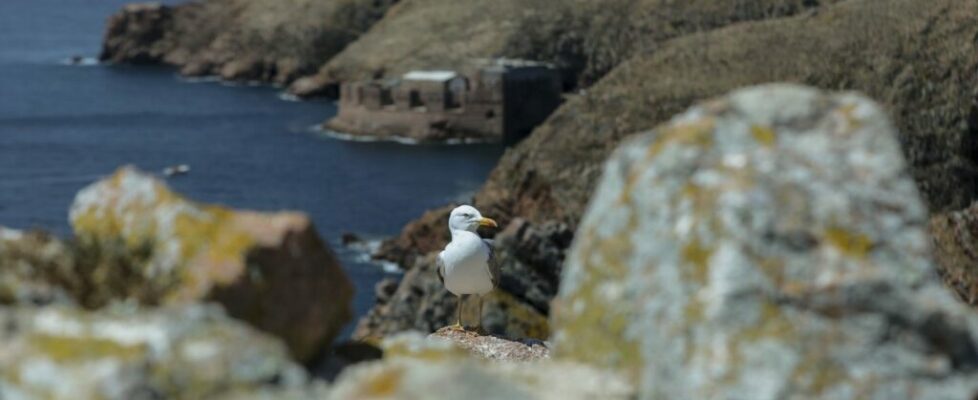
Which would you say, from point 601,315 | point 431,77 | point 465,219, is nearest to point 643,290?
point 601,315

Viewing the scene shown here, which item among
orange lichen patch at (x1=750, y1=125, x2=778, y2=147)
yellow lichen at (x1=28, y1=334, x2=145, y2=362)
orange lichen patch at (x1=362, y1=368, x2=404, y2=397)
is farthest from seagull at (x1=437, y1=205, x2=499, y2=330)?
yellow lichen at (x1=28, y1=334, x2=145, y2=362)

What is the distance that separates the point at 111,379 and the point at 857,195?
3.65 m

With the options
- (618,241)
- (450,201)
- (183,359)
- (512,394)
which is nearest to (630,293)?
(618,241)

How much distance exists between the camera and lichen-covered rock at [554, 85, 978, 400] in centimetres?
809

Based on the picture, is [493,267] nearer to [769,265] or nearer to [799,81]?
[769,265]

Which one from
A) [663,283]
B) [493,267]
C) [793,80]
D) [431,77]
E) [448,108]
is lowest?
[448,108]

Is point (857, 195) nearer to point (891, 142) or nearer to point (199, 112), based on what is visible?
point (891, 142)

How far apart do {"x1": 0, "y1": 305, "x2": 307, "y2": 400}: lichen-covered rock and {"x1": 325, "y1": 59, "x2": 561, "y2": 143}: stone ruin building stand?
149 m

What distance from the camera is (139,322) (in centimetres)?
803

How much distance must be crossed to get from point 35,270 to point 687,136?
337 cm

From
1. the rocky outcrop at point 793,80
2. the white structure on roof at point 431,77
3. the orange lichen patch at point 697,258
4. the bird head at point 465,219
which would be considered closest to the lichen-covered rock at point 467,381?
the orange lichen patch at point 697,258

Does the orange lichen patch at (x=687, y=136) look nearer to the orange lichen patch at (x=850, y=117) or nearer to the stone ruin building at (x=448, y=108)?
the orange lichen patch at (x=850, y=117)

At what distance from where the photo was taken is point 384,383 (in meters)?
7.85

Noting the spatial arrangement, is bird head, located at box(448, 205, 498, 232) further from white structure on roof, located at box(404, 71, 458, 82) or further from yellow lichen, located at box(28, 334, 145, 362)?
white structure on roof, located at box(404, 71, 458, 82)
